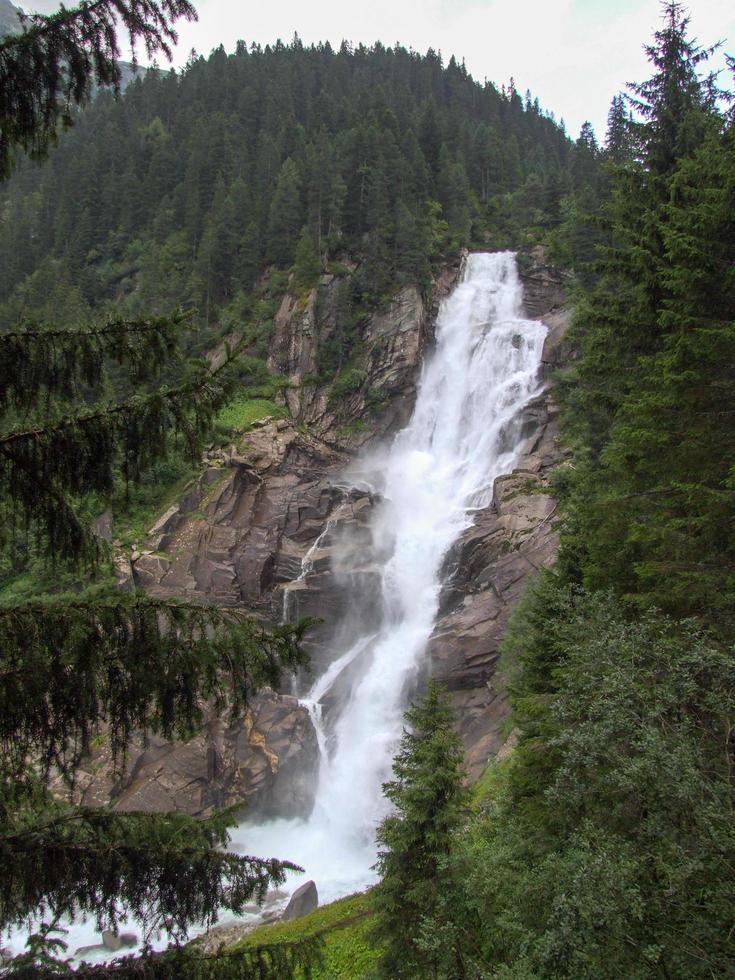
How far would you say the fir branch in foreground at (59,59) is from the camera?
477cm

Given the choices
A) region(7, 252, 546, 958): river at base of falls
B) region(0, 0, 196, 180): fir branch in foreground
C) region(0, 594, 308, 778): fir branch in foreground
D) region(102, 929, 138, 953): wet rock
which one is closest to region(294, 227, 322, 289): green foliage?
region(7, 252, 546, 958): river at base of falls

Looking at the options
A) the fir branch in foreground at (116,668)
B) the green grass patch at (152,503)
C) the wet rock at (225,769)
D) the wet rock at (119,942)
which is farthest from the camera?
the green grass patch at (152,503)

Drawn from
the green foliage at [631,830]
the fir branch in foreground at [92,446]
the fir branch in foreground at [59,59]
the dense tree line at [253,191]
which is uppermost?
the dense tree line at [253,191]

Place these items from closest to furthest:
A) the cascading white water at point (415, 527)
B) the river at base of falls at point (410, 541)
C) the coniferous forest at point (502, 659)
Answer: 1. the coniferous forest at point (502, 659)
2. the river at base of falls at point (410, 541)
3. the cascading white water at point (415, 527)

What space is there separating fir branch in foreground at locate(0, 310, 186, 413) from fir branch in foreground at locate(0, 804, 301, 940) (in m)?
3.33

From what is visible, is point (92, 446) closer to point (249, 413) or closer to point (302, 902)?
point (302, 902)

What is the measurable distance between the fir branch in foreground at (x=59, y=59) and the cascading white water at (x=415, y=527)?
22.6 m

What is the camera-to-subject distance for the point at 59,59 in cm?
488

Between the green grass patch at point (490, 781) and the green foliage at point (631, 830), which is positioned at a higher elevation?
the green foliage at point (631, 830)

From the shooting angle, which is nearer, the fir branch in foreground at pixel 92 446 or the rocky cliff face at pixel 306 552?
the fir branch in foreground at pixel 92 446

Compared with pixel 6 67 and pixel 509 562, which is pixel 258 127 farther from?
pixel 6 67

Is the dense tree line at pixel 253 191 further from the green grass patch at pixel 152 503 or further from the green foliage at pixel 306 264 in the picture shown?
Answer: the green grass patch at pixel 152 503

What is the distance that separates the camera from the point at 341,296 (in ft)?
145

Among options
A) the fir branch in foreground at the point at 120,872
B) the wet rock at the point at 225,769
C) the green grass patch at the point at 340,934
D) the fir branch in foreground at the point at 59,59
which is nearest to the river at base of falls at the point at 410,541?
the wet rock at the point at 225,769
